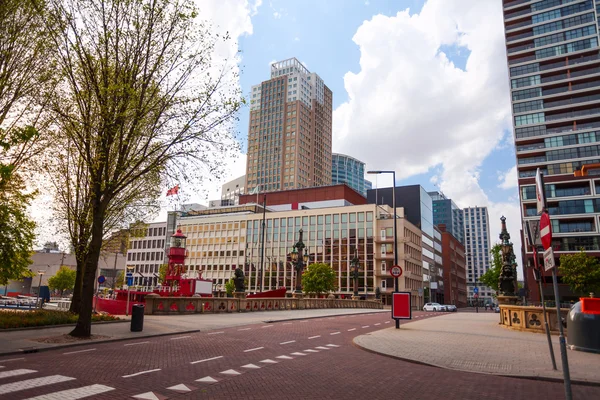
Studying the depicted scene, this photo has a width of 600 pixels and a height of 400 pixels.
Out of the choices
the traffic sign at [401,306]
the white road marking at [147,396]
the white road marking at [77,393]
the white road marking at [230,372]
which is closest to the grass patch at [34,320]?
the white road marking at [77,393]

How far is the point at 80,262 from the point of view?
24156 millimetres

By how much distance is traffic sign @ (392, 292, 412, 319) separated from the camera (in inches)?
803

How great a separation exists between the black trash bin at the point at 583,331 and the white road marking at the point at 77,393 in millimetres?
13936

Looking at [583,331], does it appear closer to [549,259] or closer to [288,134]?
[549,259]

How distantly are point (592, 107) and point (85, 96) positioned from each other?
289 feet

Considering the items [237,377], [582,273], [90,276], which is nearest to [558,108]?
[582,273]

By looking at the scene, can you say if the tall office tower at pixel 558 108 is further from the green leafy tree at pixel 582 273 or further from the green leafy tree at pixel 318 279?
the green leafy tree at pixel 318 279

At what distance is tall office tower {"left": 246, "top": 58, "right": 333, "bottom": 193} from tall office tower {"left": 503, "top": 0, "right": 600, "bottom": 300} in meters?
81.3

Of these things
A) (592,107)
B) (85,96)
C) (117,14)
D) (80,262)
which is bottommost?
(80,262)

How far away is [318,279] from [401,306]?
179ft

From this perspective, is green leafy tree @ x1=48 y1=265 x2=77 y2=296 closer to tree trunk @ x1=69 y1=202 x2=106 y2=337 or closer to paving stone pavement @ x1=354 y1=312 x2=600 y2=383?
tree trunk @ x1=69 y1=202 x2=106 y2=337

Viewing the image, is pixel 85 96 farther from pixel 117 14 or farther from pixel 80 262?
pixel 80 262

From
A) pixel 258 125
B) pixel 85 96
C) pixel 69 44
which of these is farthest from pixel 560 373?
pixel 258 125

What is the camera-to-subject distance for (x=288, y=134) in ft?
514
